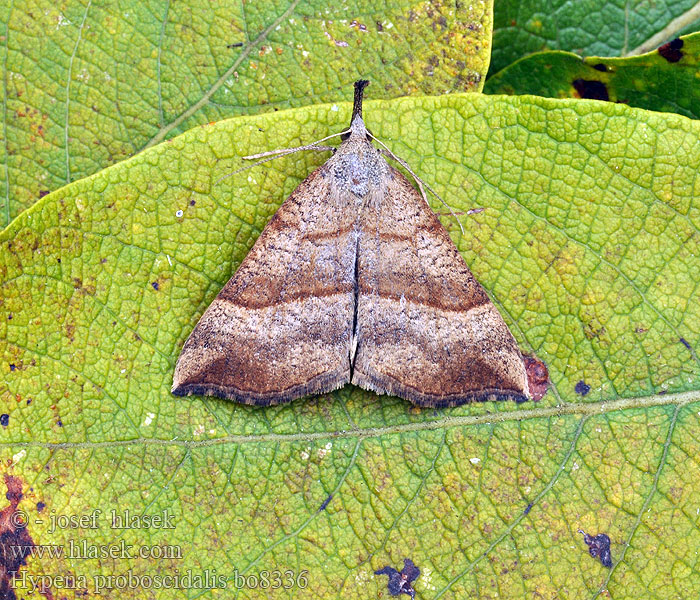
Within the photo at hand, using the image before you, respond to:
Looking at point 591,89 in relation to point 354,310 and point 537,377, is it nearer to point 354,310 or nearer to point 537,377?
point 537,377

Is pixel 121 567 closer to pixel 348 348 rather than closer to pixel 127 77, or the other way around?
pixel 348 348

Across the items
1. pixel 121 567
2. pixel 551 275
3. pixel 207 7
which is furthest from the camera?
pixel 207 7

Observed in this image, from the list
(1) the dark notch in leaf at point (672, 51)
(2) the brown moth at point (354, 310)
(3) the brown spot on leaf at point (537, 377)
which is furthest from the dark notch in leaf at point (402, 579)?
(1) the dark notch in leaf at point (672, 51)

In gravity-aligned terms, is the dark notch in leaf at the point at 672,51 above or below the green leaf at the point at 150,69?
above

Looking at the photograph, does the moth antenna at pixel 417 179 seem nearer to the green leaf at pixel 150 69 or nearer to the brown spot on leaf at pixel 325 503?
the green leaf at pixel 150 69

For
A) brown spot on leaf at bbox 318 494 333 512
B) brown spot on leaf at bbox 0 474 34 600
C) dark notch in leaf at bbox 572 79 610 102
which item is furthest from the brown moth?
dark notch in leaf at bbox 572 79 610 102

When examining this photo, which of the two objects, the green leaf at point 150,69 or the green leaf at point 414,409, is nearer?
the green leaf at point 414,409

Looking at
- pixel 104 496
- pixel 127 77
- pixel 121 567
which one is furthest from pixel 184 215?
pixel 121 567

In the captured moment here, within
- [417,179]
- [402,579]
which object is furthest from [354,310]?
[402,579]
